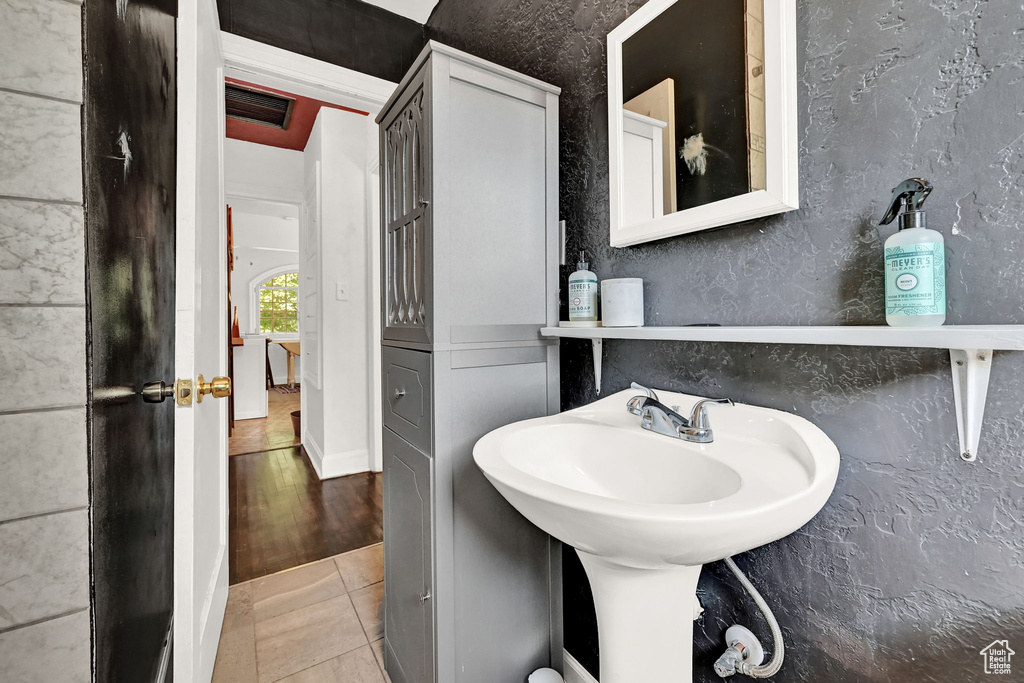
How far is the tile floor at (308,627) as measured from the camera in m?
1.39

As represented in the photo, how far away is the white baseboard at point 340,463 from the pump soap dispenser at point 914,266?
10.3ft

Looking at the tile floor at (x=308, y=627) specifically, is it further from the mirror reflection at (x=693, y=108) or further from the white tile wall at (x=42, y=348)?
the mirror reflection at (x=693, y=108)

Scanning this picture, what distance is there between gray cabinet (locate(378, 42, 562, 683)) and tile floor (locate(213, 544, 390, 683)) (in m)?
0.30

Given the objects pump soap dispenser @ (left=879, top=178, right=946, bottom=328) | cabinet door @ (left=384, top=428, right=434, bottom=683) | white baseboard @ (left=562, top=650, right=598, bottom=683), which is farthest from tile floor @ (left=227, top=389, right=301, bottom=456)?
pump soap dispenser @ (left=879, top=178, right=946, bottom=328)

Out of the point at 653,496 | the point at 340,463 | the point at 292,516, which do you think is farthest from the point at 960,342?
the point at 340,463

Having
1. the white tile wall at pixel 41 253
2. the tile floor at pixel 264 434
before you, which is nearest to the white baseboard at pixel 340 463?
the tile floor at pixel 264 434

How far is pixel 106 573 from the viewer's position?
19.9 inches

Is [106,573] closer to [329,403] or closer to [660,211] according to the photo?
[660,211]

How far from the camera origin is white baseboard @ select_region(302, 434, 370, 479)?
3039 mm

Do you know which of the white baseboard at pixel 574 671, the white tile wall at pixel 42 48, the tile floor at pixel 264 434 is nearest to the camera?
the white tile wall at pixel 42 48

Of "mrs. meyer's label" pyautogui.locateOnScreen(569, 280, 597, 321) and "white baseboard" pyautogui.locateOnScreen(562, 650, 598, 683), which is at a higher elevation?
"mrs. meyer's label" pyautogui.locateOnScreen(569, 280, 597, 321)

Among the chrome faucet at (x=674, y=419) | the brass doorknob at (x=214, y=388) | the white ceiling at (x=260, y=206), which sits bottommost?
the chrome faucet at (x=674, y=419)

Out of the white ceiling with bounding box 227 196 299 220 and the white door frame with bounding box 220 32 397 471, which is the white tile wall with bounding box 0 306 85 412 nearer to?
the white door frame with bounding box 220 32 397 471

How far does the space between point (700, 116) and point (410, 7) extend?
1.75 m
